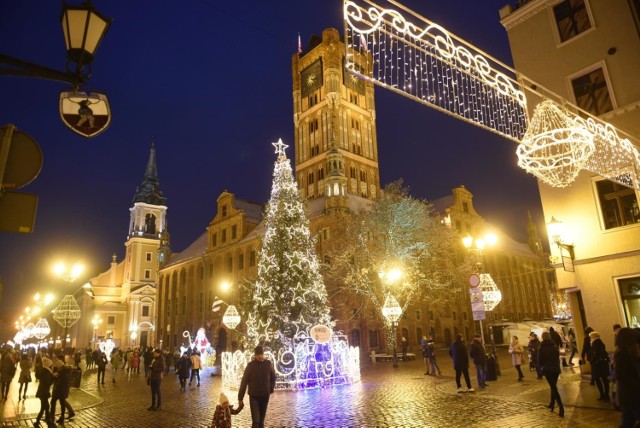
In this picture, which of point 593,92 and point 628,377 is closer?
point 628,377

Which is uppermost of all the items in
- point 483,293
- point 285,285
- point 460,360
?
point 285,285

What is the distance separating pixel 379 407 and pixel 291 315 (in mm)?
7979

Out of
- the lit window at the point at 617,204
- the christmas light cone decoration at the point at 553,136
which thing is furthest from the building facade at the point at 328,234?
the christmas light cone decoration at the point at 553,136

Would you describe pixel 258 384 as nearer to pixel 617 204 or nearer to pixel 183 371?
pixel 183 371

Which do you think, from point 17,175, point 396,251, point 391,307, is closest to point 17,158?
point 17,175

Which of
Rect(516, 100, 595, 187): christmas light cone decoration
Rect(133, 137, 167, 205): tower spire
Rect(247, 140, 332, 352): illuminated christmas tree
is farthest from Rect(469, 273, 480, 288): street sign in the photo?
Rect(133, 137, 167, 205): tower spire

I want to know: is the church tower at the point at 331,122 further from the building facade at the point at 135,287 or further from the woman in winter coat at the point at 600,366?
the woman in winter coat at the point at 600,366

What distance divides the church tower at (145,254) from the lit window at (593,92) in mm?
62006

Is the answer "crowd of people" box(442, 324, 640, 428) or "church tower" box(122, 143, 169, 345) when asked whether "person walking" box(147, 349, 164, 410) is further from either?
"church tower" box(122, 143, 169, 345)

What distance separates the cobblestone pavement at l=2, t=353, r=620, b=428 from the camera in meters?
9.41

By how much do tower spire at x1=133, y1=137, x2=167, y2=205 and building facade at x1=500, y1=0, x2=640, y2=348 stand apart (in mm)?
77388

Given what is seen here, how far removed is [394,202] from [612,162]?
70.4 feet

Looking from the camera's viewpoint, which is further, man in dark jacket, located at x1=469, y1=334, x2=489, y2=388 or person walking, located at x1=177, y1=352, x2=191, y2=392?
person walking, located at x1=177, y1=352, x2=191, y2=392

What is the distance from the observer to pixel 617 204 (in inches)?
579
